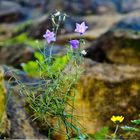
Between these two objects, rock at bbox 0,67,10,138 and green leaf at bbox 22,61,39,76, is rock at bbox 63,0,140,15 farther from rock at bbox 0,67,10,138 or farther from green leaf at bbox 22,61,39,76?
rock at bbox 0,67,10,138

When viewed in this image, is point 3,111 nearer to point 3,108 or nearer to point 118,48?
point 3,108

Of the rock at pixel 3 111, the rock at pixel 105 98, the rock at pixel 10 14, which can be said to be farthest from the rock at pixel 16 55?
the rock at pixel 10 14

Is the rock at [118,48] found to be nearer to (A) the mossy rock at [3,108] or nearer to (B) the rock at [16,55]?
(B) the rock at [16,55]

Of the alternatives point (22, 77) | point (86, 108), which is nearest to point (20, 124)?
point (86, 108)

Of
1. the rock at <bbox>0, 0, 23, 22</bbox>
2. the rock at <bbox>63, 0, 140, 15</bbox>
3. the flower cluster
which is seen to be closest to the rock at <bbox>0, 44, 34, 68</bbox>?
the flower cluster

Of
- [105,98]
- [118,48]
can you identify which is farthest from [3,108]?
[118,48]

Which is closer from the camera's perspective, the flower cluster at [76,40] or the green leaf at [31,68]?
the flower cluster at [76,40]
